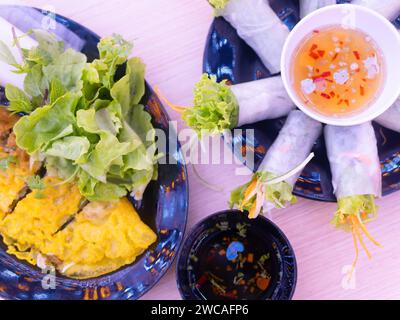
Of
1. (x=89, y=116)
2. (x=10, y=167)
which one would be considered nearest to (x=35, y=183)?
(x=10, y=167)

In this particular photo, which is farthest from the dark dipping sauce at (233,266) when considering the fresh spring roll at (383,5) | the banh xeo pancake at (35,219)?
the fresh spring roll at (383,5)

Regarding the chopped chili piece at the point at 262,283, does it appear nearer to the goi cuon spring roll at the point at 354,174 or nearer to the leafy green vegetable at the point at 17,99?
the goi cuon spring roll at the point at 354,174

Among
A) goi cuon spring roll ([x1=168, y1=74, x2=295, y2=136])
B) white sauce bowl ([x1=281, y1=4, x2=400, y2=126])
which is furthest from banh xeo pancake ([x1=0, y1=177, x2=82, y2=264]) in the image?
white sauce bowl ([x1=281, y1=4, x2=400, y2=126])

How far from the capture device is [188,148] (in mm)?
1156

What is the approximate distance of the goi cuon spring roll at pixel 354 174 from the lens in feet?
3.54

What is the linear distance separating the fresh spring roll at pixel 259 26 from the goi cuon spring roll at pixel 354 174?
0.21 meters

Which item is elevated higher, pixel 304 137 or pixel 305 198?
pixel 304 137

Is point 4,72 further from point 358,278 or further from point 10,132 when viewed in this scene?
point 358,278

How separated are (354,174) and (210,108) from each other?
338 mm

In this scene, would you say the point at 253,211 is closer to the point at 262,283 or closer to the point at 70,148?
the point at 262,283

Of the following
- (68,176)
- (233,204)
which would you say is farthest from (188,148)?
(68,176)

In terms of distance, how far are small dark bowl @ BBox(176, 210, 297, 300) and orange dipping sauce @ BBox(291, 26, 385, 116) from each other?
11.5 inches

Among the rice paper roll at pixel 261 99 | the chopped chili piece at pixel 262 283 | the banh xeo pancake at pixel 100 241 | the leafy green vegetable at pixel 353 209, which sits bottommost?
the chopped chili piece at pixel 262 283

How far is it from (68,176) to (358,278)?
72 cm
